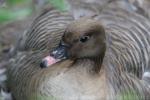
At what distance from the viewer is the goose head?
10.2 ft

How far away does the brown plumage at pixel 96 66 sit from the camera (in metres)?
3.30

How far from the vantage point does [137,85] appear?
374cm

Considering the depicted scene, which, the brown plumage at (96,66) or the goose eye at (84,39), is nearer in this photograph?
the goose eye at (84,39)

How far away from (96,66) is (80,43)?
359mm

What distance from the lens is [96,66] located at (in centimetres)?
350

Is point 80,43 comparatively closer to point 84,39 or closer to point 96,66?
point 84,39

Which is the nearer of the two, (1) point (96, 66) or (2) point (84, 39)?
(2) point (84, 39)

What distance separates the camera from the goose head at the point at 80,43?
10.2 ft

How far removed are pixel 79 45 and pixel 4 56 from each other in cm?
217

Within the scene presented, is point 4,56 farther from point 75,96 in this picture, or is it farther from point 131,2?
point 75,96

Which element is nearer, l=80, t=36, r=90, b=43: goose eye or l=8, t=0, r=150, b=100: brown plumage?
l=80, t=36, r=90, b=43: goose eye

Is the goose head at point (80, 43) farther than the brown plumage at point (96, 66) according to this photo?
No

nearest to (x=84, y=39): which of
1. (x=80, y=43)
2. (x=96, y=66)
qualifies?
(x=80, y=43)

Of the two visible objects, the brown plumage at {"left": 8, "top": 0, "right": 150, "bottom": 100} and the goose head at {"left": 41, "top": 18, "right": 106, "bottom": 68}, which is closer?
the goose head at {"left": 41, "top": 18, "right": 106, "bottom": 68}
